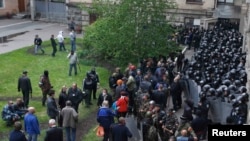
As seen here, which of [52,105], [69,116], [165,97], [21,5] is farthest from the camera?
[21,5]

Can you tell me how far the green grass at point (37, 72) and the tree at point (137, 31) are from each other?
2.07 m

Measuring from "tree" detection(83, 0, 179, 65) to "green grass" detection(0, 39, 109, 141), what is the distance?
6.80ft

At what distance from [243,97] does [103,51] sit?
12497mm

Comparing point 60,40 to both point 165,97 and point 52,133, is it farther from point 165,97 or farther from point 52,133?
point 52,133

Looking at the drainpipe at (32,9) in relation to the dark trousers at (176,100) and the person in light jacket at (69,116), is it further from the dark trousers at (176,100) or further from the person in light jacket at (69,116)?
the person in light jacket at (69,116)

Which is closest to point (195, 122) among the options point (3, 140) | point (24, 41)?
point (3, 140)

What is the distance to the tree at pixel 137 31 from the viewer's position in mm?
19719

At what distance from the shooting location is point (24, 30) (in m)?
34.4

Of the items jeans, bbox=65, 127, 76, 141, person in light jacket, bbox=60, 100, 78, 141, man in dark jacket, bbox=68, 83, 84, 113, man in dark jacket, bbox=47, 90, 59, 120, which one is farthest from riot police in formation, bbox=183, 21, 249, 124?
man in dark jacket, bbox=47, 90, 59, 120

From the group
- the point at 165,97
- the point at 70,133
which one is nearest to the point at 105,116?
the point at 70,133

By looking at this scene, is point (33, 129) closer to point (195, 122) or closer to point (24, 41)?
point (195, 122)

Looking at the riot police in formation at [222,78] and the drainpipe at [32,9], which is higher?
the drainpipe at [32,9]

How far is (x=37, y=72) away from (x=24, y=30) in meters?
13.8

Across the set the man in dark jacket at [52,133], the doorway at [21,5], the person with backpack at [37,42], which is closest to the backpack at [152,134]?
the man in dark jacket at [52,133]
